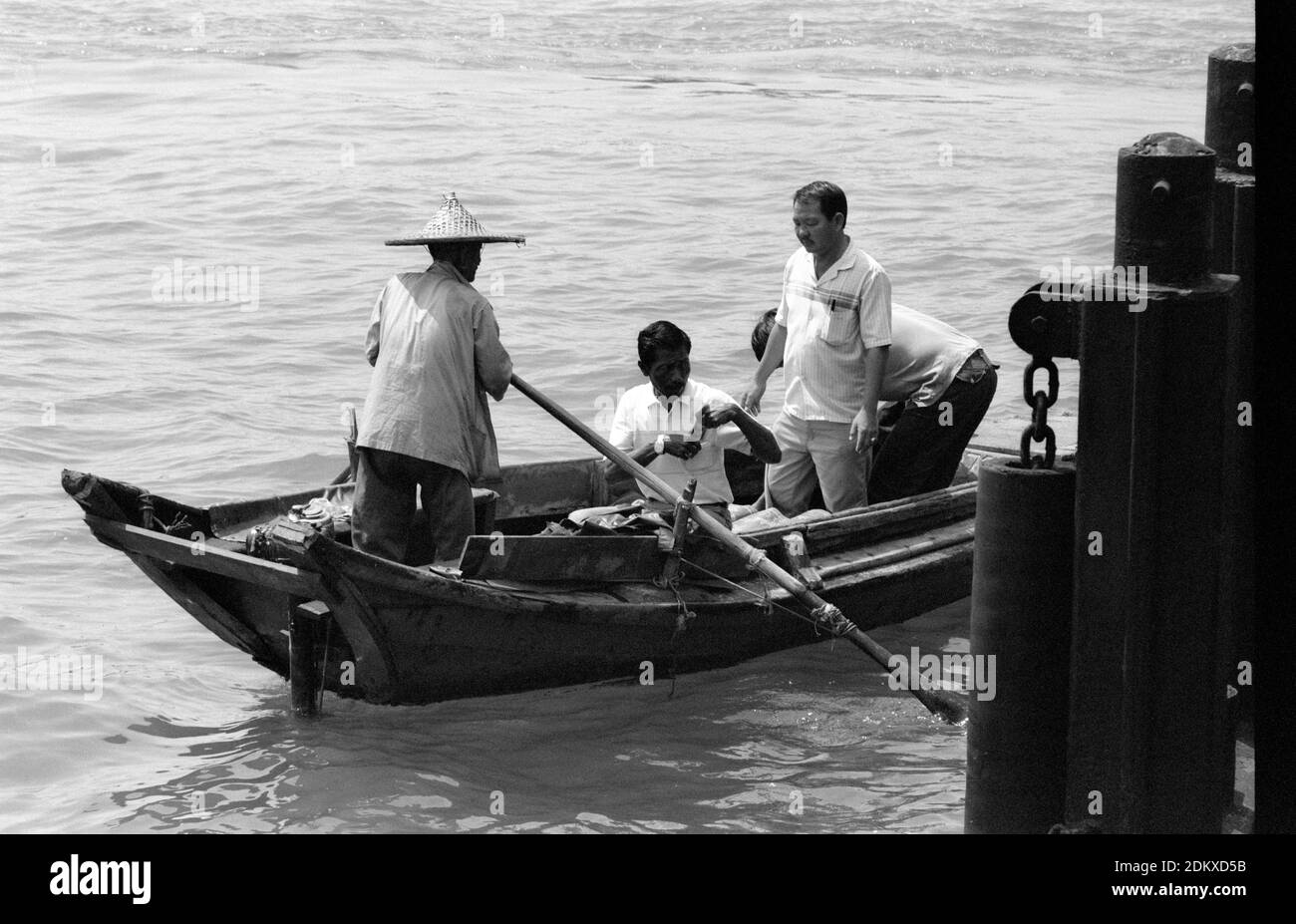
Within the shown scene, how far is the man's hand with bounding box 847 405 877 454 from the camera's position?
24.6ft

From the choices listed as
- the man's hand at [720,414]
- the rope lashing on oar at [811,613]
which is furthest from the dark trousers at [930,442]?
the man's hand at [720,414]

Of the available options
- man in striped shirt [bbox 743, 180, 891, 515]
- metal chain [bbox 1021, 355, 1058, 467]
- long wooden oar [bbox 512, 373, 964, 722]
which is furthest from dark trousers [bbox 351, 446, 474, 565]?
metal chain [bbox 1021, 355, 1058, 467]

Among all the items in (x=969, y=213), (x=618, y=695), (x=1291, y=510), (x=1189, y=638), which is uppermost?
(x=969, y=213)

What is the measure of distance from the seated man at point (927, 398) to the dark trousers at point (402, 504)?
2.12 m

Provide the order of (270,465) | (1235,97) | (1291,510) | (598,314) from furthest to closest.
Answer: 1. (598,314)
2. (270,465)
3. (1235,97)
4. (1291,510)

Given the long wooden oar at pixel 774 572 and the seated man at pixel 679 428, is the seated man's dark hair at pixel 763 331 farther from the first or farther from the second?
the long wooden oar at pixel 774 572

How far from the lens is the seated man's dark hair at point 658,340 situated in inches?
265

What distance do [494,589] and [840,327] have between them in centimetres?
212

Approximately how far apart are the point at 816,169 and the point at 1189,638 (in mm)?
16131

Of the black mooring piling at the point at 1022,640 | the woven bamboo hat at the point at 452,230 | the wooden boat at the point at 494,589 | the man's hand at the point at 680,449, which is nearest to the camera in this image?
the black mooring piling at the point at 1022,640

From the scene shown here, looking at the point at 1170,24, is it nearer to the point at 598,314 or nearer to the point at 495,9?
the point at 495,9

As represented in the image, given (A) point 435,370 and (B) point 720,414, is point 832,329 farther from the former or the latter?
(A) point 435,370

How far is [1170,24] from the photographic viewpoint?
2588cm
